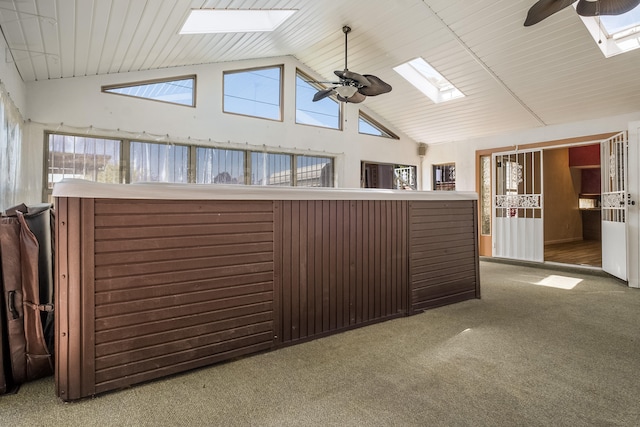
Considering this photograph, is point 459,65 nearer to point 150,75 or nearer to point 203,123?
point 203,123

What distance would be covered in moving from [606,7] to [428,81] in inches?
141

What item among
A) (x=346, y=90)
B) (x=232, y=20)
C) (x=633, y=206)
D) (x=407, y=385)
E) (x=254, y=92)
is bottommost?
(x=407, y=385)

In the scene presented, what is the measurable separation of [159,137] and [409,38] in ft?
13.4

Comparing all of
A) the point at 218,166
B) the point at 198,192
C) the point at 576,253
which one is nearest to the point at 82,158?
the point at 218,166

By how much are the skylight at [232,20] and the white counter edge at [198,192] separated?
2740 millimetres

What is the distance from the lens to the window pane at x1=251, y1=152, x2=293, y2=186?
6.16 m

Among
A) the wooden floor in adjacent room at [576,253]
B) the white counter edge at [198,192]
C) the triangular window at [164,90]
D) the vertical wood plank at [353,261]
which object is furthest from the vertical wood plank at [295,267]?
the wooden floor in adjacent room at [576,253]

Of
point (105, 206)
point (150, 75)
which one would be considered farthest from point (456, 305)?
point (150, 75)

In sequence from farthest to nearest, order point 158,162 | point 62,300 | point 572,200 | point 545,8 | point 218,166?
point 572,200 → point 218,166 → point 158,162 → point 545,8 → point 62,300

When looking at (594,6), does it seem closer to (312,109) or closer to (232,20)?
(232,20)

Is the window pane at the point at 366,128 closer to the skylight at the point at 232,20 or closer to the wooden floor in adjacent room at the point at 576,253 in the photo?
the skylight at the point at 232,20

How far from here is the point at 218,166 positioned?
19.0 ft

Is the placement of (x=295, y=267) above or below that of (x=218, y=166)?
below

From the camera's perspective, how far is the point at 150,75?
16.9 feet
